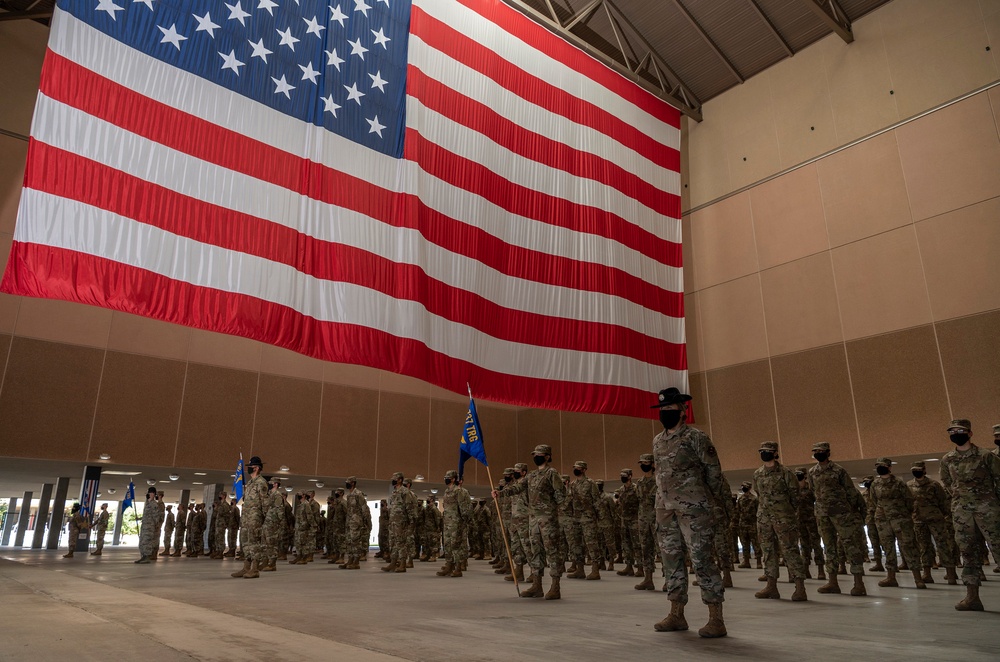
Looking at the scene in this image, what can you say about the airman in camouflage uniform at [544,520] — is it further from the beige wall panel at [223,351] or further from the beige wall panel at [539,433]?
the beige wall panel at [539,433]

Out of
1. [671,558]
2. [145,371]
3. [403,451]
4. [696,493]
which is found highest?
[145,371]

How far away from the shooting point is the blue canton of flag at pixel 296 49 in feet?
26.0

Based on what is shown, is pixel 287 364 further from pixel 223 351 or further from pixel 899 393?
pixel 899 393

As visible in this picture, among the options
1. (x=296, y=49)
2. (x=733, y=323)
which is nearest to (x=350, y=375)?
(x=296, y=49)

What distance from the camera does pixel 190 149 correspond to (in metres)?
7.83

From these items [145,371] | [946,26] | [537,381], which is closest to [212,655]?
[537,381]

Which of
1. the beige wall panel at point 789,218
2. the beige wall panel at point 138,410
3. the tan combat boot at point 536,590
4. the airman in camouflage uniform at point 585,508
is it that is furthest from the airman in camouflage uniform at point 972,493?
the beige wall panel at point 138,410

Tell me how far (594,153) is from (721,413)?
6938mm

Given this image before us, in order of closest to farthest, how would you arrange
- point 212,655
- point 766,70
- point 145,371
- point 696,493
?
point 212,655 → point 696,493 → point 145,371 → point 766,70

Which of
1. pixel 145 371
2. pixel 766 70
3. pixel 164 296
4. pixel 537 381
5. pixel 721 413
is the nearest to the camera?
pixel 164 296

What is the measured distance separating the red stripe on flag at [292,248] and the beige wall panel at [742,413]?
4.52 m

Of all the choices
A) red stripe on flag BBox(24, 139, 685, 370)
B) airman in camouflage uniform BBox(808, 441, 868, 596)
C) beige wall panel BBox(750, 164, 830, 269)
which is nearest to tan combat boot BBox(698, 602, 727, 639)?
airman in camouflage uniform BBox(808, 441, 868, 596)

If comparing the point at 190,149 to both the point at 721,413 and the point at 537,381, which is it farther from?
the point at 721,413

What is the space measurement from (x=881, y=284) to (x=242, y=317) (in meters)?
12.2
